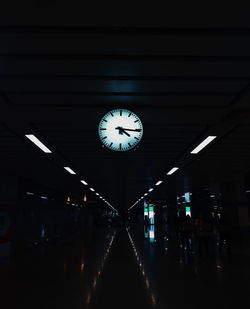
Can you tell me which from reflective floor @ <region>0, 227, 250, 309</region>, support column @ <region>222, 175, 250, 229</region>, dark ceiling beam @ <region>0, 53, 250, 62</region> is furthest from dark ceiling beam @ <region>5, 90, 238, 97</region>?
support column @ <region>222, 175, 250, 229</region>

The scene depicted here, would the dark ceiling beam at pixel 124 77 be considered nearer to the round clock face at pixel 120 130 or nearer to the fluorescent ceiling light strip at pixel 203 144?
the round clock face at pixel 120 130

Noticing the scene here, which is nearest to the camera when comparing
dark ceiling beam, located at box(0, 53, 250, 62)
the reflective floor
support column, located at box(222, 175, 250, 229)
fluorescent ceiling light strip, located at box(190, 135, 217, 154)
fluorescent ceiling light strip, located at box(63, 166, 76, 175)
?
dark ceiling beam, located at box(0, 53, 250, 62)

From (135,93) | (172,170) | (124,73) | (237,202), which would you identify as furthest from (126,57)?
(237,202)

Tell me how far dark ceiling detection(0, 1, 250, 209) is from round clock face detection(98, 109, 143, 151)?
0.30 metres

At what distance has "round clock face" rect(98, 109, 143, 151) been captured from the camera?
4.06m

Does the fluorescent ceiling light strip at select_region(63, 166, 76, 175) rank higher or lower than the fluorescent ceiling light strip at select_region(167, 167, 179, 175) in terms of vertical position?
higher

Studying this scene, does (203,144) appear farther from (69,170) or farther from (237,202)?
(237,202)

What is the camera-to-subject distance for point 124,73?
139 inches

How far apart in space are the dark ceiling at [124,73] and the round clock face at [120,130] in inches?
11.6

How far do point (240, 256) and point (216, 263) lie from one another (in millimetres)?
2033

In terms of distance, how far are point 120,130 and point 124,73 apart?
921 millimetres

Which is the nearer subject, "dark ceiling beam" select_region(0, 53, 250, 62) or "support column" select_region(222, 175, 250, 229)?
"dark ceiling beam" select_region(0, 53, 250, 62)

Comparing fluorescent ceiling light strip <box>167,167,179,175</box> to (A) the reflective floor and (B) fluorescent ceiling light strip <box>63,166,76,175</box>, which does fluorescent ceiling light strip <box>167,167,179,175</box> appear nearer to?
(A) the reflective floor

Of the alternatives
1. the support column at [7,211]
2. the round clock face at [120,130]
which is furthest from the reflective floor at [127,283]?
the round clock face at [120,130]
